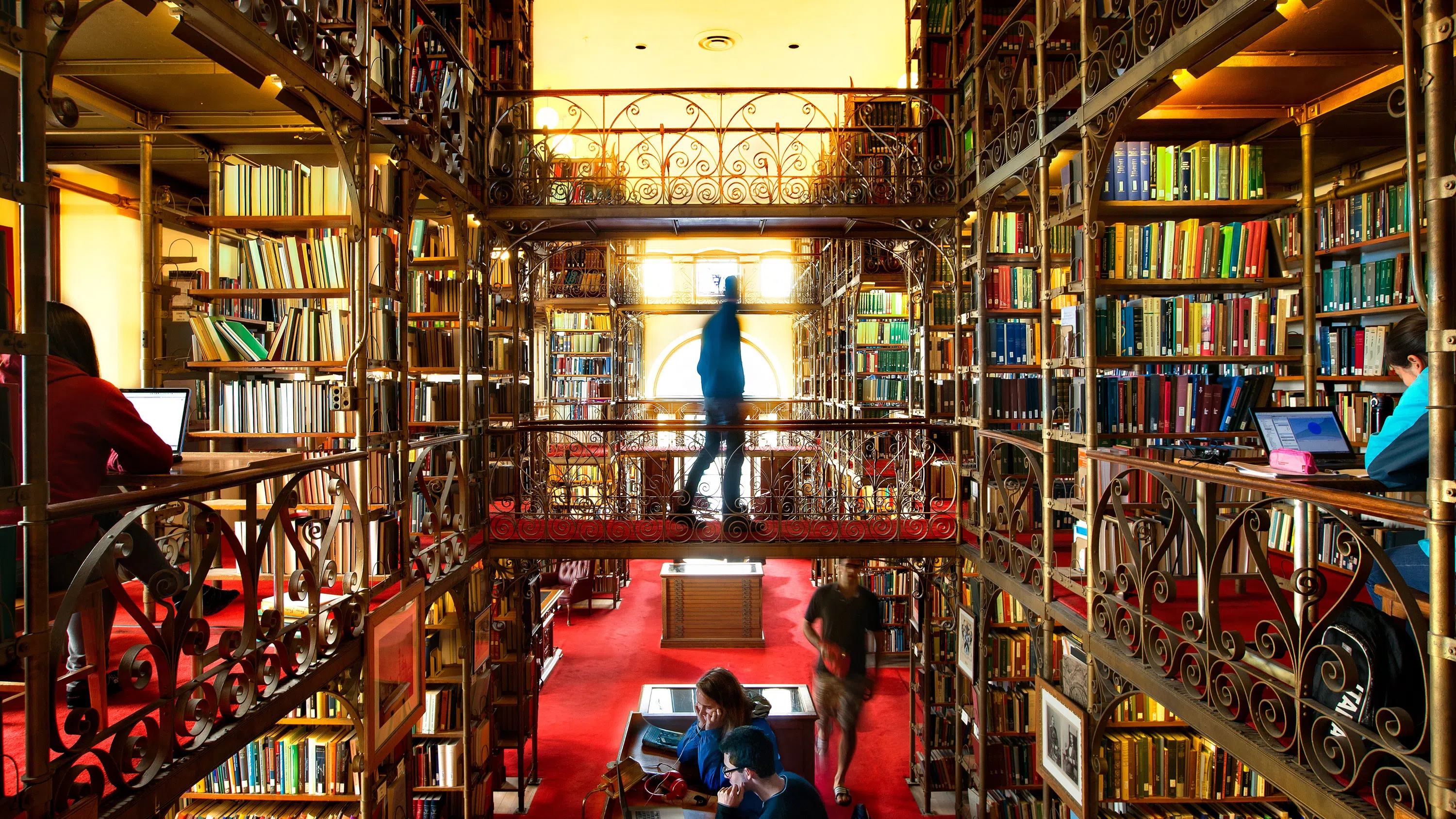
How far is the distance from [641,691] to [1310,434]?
5671 millimetres

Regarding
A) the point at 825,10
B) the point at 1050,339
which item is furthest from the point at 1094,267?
the point at 825,10

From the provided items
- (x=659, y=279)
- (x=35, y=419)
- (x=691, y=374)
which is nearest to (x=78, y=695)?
(x=35, y=419)

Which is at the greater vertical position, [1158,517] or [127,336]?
[127,336]

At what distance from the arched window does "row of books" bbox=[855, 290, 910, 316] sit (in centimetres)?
649

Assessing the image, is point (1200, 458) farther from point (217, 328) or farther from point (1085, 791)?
point (217, 328)

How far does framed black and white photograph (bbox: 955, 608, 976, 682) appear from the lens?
486cm

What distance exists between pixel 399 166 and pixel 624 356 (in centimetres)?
823

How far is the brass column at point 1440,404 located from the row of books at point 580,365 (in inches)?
387

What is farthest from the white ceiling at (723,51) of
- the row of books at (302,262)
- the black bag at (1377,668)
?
the black bag at (1377,668)

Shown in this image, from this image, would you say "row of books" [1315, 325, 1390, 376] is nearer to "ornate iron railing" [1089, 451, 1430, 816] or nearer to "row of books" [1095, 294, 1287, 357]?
"row of books" [1095, 294, 1287, 357]

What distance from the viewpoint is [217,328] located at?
3520 mm

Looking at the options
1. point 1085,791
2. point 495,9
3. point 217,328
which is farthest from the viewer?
point 495,9

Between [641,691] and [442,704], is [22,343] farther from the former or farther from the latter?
[641,691]

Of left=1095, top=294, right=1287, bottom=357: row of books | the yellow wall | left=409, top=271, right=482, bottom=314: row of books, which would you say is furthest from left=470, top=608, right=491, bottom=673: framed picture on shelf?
the yellow wall
